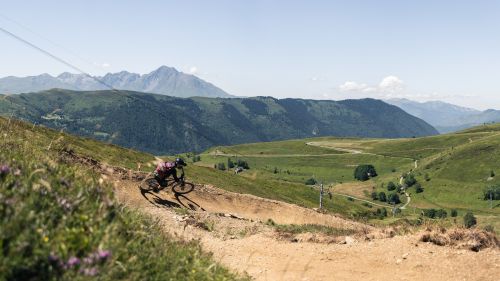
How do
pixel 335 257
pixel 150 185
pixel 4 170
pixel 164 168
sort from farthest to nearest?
pixel 150 185
pixel 164 168
pixel 335 257
pixel 4 170

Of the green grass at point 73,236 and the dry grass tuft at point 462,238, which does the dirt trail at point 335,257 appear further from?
the green grass at point 73,236

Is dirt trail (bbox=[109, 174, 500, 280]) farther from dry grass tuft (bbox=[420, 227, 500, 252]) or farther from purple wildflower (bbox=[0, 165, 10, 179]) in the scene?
purple wildflower (bbox=[0, 165, 10, 179])

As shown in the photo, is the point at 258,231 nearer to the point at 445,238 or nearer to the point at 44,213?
the point at 445,238

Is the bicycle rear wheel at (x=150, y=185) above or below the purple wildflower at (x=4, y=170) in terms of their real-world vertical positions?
below

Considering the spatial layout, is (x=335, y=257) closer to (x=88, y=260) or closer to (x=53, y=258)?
(x=88, y=260)

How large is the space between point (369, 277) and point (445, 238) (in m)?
5.02

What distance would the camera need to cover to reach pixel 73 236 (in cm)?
658

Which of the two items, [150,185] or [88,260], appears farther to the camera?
[150,185]

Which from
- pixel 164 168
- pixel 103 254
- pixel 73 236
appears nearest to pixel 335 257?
pixel 103 254

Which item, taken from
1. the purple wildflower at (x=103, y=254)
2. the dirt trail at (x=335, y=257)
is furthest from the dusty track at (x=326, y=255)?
the purple wildflower at (x=103, y=254)

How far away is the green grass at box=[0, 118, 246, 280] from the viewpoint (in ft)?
19.7

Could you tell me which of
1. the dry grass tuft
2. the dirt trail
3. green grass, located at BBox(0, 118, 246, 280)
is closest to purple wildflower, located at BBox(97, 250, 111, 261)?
green grass, located at BBox(0, 118, 246, 280)

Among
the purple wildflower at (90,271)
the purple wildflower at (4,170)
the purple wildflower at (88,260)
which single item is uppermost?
the purple wildflower at (4,170)

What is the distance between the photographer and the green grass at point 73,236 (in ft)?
19.7
